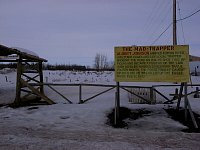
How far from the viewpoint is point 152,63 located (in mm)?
11836

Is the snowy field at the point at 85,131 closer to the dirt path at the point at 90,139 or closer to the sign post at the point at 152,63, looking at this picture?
the dirt path at the point at 90,139

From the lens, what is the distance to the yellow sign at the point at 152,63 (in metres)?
11.6

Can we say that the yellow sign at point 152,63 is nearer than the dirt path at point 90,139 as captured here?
No

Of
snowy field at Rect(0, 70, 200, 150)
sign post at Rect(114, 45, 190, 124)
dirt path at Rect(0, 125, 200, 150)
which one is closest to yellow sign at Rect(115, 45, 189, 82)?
sign post at Rect(114, 45, 190, 124)

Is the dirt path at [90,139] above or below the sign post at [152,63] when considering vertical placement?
below

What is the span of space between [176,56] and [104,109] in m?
3.56

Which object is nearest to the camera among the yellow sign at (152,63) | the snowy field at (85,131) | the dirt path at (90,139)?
the dirt path at (90,139)

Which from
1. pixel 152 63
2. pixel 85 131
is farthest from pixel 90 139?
pixel 152 63

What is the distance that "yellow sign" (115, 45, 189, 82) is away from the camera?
11609 millimetres

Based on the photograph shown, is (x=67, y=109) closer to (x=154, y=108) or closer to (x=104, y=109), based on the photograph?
(x=104, y=109)

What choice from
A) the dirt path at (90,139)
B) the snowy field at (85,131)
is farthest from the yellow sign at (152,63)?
the dirt path at (90,139)

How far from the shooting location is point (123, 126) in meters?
10.7

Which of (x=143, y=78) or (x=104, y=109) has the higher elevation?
(x=143, y=78)

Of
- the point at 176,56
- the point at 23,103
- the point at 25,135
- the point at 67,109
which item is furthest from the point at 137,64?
the point at 23,103
